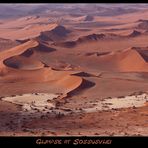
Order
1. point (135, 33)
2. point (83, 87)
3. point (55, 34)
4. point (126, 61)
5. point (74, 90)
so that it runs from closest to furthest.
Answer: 1. point (74, 90)
2. point (83, 87)
3. point (126, 61)
4. point (135, 33)
5. point (55, 34)

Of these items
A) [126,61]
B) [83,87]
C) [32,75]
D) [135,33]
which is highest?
[83,87]

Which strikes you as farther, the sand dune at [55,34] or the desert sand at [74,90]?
the sand dune at [55,34]

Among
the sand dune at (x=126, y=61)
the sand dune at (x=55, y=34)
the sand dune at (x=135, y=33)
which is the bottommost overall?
the sand dune at (x=55, y=34)

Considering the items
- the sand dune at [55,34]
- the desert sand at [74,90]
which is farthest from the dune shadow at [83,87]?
the sand dune at [55,34]

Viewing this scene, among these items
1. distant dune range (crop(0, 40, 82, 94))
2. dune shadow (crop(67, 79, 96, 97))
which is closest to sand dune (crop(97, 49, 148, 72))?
distant dune range (crop(0, 40, 82, 94))

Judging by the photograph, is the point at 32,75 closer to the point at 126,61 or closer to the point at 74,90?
the point at 74,90

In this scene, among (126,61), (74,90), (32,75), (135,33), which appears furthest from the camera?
(135,33)

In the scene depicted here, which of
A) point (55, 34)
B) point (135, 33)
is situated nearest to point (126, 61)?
point (135, 33)

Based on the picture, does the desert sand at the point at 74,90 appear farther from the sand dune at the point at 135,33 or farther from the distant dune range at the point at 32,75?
the sand dune at the point at 135,33

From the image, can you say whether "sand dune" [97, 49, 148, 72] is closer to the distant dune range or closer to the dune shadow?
the distant dune range

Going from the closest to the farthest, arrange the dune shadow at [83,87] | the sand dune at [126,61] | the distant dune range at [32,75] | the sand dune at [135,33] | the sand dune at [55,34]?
the dune shadow at [83,87] < the distant dune range at [32,75] < the sand dune at [126,61] < the sand dune at [55,34] < the sand dune at [135,33]

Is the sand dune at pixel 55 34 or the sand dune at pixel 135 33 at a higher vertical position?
the sand dune at pixel 135 33

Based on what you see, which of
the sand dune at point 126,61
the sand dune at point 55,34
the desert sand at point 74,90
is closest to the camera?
the desert sand at point 74,90

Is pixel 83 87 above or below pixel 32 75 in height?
above
